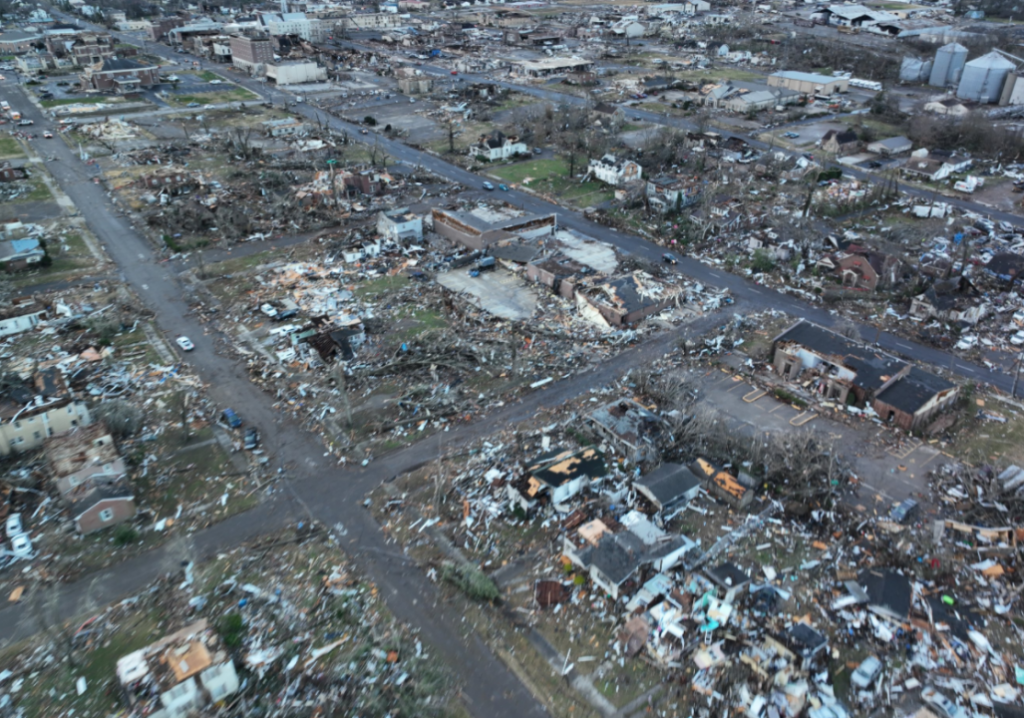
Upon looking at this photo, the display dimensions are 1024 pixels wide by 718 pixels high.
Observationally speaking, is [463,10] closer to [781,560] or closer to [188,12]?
[188,12]

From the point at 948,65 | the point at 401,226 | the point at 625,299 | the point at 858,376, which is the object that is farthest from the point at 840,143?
the point at 401,226

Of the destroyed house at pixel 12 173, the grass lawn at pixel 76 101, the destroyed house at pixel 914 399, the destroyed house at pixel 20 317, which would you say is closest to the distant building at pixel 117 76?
the grass lawn at pixel 76 101

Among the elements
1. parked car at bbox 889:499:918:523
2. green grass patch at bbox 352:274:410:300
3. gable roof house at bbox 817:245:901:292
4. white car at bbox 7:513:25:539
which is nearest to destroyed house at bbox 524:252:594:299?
green grass patch at bbox 352:274:410:300

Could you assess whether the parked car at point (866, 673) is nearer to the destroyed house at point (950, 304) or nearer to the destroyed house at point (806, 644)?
the destroyed house at point (806, 644)

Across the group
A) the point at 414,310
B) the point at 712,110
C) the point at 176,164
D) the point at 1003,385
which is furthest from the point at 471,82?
the point at 1003,385

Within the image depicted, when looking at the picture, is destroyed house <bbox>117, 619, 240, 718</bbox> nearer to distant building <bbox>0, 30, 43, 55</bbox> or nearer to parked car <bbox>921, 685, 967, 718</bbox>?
parked car <bbox>921, 685, 967, 718</bbox>
